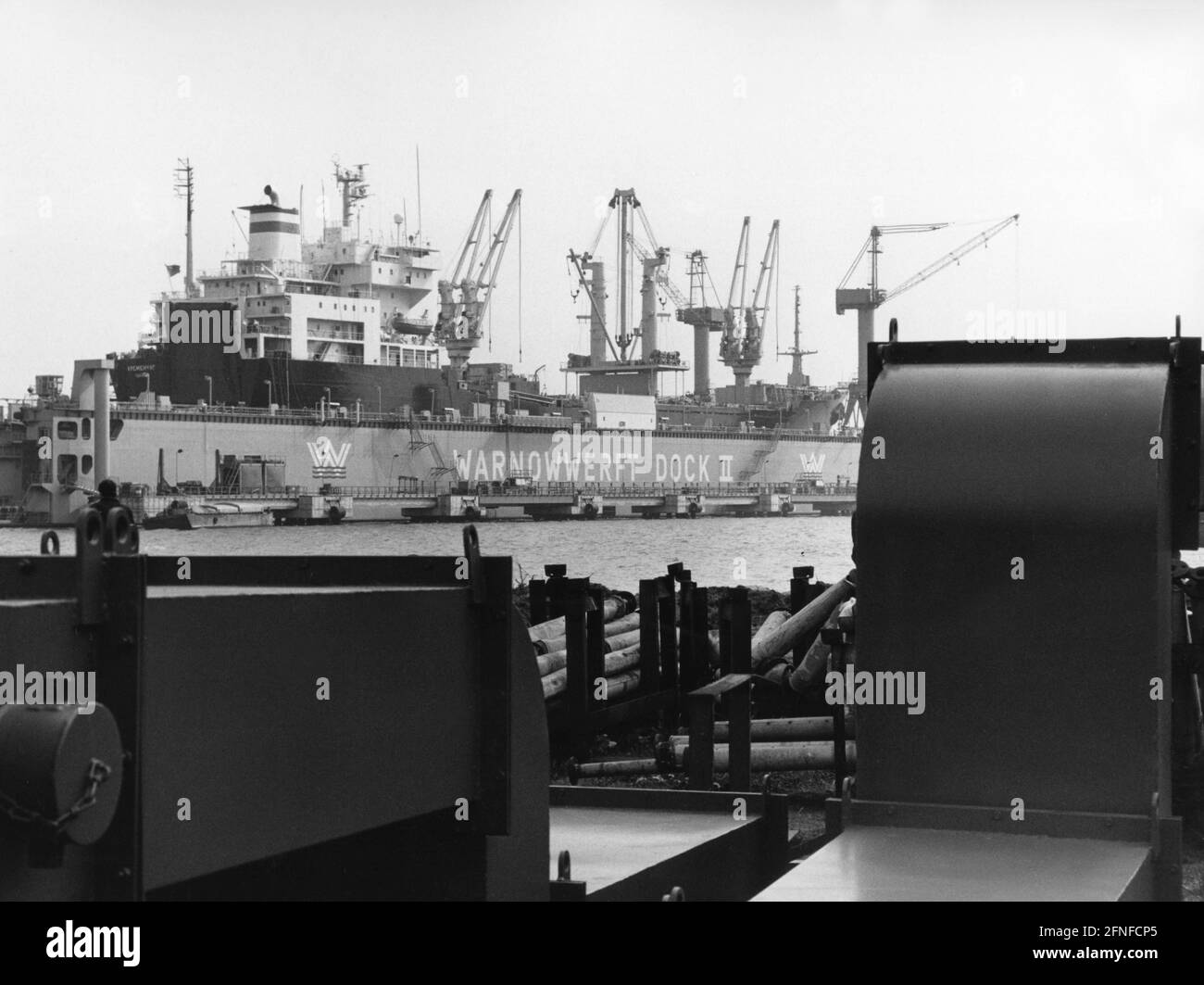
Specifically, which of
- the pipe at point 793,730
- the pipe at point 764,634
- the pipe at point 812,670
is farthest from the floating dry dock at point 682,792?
the pipe at point 764,634

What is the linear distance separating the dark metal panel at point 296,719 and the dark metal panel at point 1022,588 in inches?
56.0

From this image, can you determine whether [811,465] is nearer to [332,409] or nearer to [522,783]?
[332,409]

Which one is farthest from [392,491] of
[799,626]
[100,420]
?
[799,626]

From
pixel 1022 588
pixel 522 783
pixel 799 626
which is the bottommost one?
pixel 799 626

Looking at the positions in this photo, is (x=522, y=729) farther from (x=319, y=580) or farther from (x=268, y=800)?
(x=268, y=800)

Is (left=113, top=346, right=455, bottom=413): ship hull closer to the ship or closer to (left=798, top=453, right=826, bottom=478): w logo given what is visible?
the ship

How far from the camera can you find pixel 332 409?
3132 inches

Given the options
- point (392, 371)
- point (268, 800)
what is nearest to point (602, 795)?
point (268, 800)

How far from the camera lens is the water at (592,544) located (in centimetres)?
4406

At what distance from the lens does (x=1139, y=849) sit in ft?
12.5

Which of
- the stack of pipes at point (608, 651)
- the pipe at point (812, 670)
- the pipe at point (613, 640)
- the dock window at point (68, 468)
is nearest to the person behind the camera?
the pipe at point (812, 670)

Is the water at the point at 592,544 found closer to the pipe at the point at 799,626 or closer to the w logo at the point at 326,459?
the w logo at the point at 326,459

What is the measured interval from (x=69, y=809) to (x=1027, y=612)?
2.58 metres

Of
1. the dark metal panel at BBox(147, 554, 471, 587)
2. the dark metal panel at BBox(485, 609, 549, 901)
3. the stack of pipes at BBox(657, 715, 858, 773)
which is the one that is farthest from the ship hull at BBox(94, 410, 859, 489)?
the dark metal panel at BBox(485, 609, 549, 901)
